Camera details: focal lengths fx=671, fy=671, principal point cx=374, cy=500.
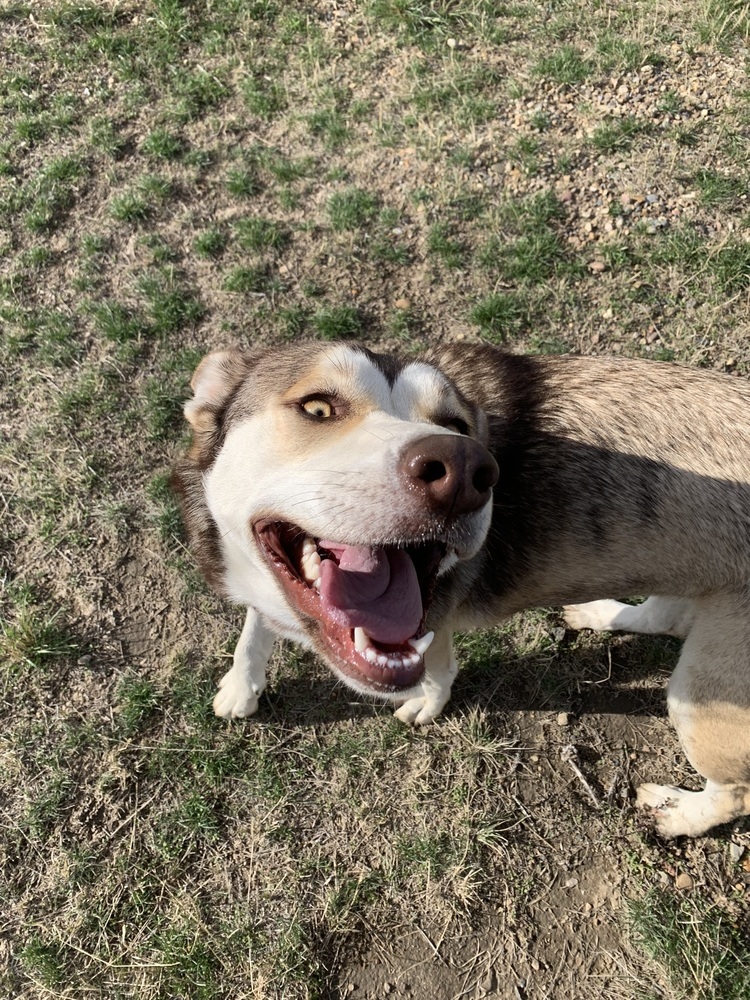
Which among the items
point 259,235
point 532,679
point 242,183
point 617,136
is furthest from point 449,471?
point 617,136

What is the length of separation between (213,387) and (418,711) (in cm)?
223

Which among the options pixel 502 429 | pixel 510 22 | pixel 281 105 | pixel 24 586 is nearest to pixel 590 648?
pixel 502 429

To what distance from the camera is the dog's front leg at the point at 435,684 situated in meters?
3.48

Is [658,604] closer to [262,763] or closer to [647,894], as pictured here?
[647,894]

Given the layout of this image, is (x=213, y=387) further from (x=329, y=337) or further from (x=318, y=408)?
(x=329, y=337)

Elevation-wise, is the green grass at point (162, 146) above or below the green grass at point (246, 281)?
above

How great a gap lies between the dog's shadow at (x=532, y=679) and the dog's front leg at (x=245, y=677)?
0.58 ft

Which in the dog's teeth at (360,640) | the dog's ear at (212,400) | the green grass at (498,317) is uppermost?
the dog's ear at (212,400)

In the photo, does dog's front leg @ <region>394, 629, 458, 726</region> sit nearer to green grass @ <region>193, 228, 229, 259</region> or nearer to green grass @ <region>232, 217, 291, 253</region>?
green grass @ <region>232, 217, 291, 253</region>

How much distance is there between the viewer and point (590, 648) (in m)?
4.36

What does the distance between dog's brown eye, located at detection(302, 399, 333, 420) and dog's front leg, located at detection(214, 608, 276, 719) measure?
1.51 meters

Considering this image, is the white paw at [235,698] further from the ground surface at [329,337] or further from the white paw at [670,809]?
the white paw at [670,809]

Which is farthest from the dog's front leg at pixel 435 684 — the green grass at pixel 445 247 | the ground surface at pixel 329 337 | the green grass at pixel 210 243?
the green grass at pixel 210 243

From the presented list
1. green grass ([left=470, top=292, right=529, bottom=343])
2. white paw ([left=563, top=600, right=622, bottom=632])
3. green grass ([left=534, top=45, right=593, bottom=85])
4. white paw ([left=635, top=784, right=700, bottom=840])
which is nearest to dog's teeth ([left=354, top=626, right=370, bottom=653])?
white paw ([left=563, top=600, right=622, bottom=632])
